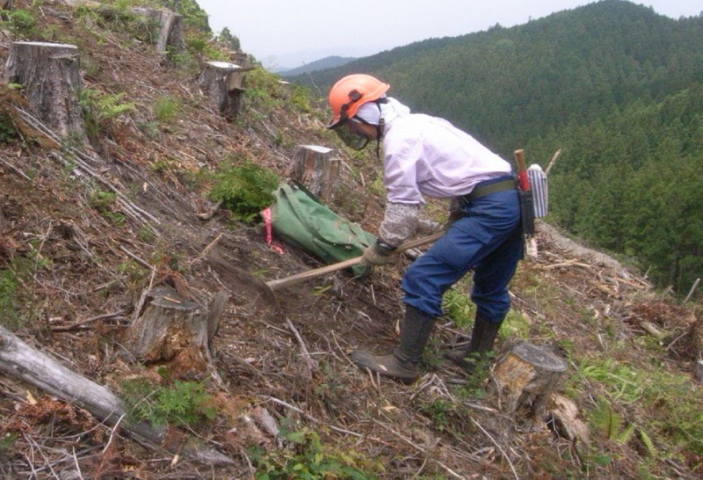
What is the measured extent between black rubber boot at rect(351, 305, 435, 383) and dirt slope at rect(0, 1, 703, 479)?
79mm

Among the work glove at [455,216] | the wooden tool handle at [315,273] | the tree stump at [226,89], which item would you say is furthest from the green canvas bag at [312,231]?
the tree stump at [226,89]

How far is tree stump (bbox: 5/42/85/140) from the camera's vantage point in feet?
15.8

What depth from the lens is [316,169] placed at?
6207mm

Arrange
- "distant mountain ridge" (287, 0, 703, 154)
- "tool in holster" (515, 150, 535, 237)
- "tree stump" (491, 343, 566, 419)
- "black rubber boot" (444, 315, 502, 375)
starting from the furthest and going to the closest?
"distant mountain ridge" (287, 0, 703, 154) → "black rubber boot" (444, 315, 502, 375) → "tree stump" (491, 343, 566, 419) → "tool in holster" (515, 150, 535, 237)

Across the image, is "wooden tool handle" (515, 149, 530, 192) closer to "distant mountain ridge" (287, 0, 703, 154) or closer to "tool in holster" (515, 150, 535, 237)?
"tool in holster" (515, 150, 535, 237)

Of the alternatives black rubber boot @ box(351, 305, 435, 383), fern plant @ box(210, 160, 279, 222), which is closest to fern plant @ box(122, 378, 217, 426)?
black rubber boot @ box(351, 305, 435, 383)

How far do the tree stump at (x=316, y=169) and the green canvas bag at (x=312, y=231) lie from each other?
86 centimetres

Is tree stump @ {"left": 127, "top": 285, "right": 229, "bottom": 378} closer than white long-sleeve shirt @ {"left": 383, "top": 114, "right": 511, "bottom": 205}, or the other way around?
tree stump @ {"left": 127, "top": 285, "right": 229, "bottom": 378}

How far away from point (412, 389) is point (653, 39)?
558 ft

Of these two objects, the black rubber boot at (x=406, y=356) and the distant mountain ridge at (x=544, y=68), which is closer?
the black rubber boot at (x=406, y=356)

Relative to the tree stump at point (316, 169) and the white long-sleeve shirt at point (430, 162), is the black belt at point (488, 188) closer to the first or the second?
the white long-sleeve shirt at point (430, 162)

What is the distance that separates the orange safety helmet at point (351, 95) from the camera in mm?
4266

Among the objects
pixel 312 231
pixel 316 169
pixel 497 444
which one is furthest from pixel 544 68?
pixel 497 444

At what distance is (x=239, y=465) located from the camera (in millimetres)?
3043
